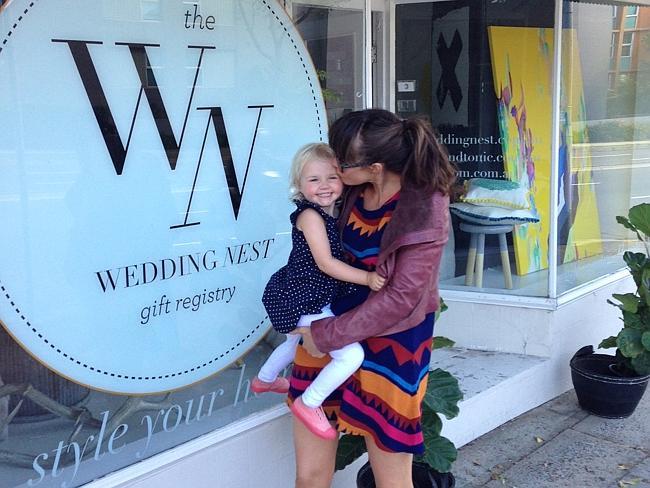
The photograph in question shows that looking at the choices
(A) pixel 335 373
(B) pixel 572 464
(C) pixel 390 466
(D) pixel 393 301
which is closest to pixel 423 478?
(C) pixel 390 466

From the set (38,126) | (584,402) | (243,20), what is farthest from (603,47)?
(38,126)

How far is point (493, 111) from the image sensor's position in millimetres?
5020

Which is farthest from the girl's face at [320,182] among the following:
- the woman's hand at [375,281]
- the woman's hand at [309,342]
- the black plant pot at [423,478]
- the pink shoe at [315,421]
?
the black plant pot at [423,478]

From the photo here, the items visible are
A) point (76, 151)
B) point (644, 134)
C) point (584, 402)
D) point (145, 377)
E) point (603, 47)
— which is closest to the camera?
point (76, 151)

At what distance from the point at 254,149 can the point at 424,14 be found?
83.5 inches

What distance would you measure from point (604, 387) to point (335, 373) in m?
2.56

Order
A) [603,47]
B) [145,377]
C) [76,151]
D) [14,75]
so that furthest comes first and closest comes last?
1. [603,47]
2. [145,377]
3. [76,151]
4. [14,75]

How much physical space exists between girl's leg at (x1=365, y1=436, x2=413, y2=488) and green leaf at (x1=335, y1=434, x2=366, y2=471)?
1.72 feet

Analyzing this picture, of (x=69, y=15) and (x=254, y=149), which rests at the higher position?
(x=69, y=15)

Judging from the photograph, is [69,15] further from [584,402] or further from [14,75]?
[584,402]

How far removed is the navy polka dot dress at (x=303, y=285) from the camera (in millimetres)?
2402

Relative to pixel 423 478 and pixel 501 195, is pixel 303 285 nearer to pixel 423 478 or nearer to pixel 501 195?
pixel 423 478

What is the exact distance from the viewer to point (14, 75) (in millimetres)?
2383

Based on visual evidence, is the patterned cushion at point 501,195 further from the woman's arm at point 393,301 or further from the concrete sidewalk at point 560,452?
the woman's arm at point 393,301
